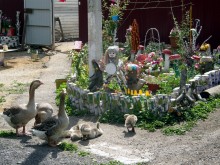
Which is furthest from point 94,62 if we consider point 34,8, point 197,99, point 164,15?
point 34,8

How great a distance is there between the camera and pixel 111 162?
7.54m

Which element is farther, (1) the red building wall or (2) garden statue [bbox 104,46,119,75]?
(1) the red building wall

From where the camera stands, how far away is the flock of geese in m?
8.23

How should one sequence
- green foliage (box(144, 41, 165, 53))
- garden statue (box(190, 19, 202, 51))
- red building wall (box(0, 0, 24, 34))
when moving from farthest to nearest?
1. red building wall (box(0, 0, 24, 34))
2. green foliage (box(144, 41, 165, 53))
3. garden statue (box(190, 19, 202, 51))

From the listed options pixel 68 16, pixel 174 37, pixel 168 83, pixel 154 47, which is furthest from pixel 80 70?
pixel 68 16

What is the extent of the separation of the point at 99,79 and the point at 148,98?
1.34 meters

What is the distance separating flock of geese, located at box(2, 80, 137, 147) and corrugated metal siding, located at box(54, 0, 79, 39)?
16037 mm

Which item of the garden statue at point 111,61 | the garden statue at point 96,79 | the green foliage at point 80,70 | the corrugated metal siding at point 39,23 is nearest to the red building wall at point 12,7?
the corrugated metal siding at point 39,23

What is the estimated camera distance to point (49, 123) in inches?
325

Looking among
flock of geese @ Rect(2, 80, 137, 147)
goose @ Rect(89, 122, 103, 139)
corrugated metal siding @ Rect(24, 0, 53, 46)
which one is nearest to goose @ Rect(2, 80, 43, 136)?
flock of geese @ Rect(2, 80, 137, 147)

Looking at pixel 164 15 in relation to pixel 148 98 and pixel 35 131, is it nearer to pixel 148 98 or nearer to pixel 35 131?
pixel 148 98

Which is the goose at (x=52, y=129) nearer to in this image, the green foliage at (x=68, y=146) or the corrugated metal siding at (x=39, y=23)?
the green foliage at (x=68, y=146)

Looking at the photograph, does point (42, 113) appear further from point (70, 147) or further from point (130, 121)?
point (130, 121)

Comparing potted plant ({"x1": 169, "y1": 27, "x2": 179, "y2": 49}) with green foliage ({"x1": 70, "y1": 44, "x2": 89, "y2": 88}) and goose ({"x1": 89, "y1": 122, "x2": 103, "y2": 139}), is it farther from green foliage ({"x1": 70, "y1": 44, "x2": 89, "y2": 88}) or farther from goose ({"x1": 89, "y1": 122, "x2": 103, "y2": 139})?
goose ({"x1": 89, "y1": 122, "x2": 103, "y2": 139})
